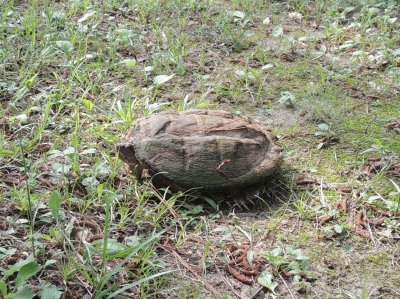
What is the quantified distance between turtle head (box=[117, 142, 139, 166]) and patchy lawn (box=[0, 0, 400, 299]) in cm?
8

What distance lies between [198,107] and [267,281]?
1.49 m

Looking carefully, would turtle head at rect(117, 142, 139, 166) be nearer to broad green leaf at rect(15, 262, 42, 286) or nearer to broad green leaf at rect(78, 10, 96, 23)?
broad green leaf at rect(15, 262, 42, 286)

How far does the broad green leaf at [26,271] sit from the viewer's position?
2139 millimetres

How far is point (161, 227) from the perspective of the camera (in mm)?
2762

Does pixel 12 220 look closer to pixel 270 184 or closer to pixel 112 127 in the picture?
pixel 112 127

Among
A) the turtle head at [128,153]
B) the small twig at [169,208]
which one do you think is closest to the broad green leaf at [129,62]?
the turtle head at [128,153]

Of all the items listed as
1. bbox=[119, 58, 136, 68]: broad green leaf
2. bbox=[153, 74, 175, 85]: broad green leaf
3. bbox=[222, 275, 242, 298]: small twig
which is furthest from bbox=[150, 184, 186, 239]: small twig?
bbox=[119, 58, 136, 68]: broad green leaf

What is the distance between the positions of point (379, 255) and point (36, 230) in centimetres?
162

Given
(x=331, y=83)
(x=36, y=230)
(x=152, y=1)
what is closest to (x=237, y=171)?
(x=36, y=230)

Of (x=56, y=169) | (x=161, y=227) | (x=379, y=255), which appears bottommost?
(x=379, y=255)

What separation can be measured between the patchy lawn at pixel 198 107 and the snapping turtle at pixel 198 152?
119 mm

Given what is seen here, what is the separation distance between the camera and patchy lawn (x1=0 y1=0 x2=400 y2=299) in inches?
97.3

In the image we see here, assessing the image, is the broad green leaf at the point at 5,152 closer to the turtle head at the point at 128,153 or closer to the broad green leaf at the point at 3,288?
the turtle head at the point at 128,153

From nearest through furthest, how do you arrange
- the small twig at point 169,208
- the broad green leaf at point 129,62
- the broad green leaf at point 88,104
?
the small twig at point 169,208 < the broad green leaf at point 88,104 < the broad green leaf at point 129,62
